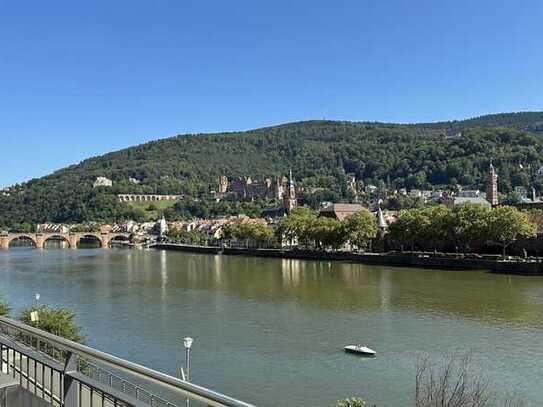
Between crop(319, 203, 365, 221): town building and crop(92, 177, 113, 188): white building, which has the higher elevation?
crop(92, 177, 113, 188): white building

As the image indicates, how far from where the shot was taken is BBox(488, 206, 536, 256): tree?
48.9 metres

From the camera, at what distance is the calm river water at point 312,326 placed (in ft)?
54.1

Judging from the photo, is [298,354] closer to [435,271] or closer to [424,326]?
[424,326]

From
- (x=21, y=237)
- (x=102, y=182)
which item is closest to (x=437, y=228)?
(x=21, y=237)

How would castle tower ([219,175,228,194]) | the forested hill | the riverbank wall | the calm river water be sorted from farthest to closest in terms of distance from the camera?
castle tower ([219,175,228,194]), the forested hill, the riverbank wall, the calm river water

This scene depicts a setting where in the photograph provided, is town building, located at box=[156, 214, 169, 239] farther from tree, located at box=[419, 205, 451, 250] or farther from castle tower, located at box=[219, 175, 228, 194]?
tree, located at box=[419, 205, 451, 250]

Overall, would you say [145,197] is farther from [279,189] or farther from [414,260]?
[414,260]

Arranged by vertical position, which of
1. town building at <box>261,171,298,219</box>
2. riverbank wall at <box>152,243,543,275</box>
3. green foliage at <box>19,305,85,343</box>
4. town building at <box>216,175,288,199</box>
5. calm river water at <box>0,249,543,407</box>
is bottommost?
calm river water at <box>0,249,543,407</box>

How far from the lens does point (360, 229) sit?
65562 millimetres

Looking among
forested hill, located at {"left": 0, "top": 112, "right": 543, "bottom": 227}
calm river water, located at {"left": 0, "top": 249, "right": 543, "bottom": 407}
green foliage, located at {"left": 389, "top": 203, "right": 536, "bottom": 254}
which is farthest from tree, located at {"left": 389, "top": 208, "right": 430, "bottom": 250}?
forested hill, located at {"left": 0, "top": 112, "right": 543, "bottom": 227}

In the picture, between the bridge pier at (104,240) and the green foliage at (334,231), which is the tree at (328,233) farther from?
the bridge pier at (104,240)

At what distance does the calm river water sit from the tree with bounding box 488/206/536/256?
5500 mm

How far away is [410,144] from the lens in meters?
182

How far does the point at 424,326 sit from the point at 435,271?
83.7ft
